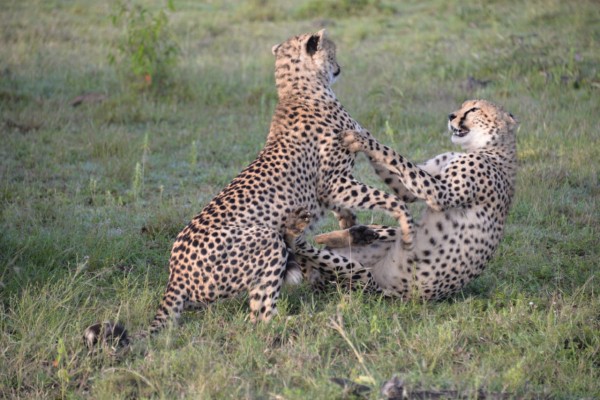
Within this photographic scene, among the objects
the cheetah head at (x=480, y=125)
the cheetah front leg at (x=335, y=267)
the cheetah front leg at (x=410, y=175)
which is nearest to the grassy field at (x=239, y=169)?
the cheetah front leg at (x=335, y=267)

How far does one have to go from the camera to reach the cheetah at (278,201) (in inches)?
166

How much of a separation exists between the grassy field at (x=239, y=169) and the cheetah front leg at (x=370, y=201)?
0.41 meters

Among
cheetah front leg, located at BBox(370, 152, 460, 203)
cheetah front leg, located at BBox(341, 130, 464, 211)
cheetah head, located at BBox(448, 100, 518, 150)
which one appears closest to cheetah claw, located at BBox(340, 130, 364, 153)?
cheetah front leg, located at BBox(341, 130, 464, 211)

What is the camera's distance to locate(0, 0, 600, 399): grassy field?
3865mm

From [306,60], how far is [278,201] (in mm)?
1039

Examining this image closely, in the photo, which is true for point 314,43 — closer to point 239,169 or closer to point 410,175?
point 410,175

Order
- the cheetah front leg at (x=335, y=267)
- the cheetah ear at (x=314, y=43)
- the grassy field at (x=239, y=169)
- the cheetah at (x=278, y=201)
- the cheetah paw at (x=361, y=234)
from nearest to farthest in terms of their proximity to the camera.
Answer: the grassy field at (x=239, y=169) → the cheetah at (x=278, y=201) → the cheetah front leg at (x=335, y=267) → the cheetah paw at (x=361, y=234) → the cheetah ear at (x=314, y=43)

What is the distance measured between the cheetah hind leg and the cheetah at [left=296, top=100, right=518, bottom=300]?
Answer: 9cm

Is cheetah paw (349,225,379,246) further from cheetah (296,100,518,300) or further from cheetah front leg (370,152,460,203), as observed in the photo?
cheetah front leg (370,152,460,203)

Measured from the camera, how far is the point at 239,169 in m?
7.20

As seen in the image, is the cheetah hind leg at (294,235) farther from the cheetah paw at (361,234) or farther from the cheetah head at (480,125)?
the cheetah head at (480,125)

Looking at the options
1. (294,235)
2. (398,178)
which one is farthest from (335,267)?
(398,178)

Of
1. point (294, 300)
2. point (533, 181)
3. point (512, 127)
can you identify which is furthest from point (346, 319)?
point (533, 181)

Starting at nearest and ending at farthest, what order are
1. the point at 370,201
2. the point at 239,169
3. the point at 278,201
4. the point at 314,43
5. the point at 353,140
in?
the point at 278,201
the point at 370,201
the point at 353,140
the point at 314,43
the point at 239,169
